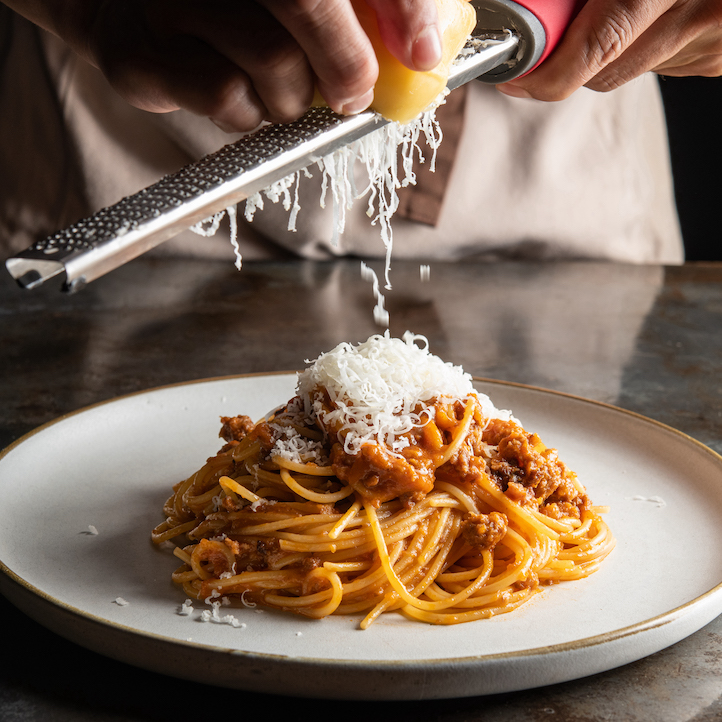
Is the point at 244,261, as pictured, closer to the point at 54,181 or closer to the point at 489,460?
the point at 54,181

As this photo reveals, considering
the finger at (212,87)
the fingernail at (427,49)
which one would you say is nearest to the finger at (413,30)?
the fingernail at (427,49)

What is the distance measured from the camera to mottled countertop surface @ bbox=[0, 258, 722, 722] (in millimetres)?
1431

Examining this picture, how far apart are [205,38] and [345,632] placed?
112 cm

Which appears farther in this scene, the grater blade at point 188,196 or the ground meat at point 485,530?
the ground meat at point 485,530

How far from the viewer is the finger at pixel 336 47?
54.0 inches

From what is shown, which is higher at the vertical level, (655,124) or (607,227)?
(655,124)

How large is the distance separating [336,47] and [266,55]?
15 cm

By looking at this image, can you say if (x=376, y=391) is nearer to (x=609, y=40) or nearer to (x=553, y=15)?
(x=553, y=15)

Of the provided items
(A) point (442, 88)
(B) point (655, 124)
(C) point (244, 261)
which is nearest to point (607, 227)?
(B) point (655, 124)

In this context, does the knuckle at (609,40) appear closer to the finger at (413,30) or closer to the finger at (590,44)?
the finger at (590,44)

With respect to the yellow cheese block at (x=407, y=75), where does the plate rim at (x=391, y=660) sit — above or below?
below

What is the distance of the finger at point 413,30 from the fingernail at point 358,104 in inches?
3.1

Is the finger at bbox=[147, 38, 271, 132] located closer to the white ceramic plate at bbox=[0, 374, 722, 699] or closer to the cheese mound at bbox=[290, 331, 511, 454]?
the cheese mound at bbox=[290, 331, 511, 454]

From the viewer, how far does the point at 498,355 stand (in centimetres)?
361
